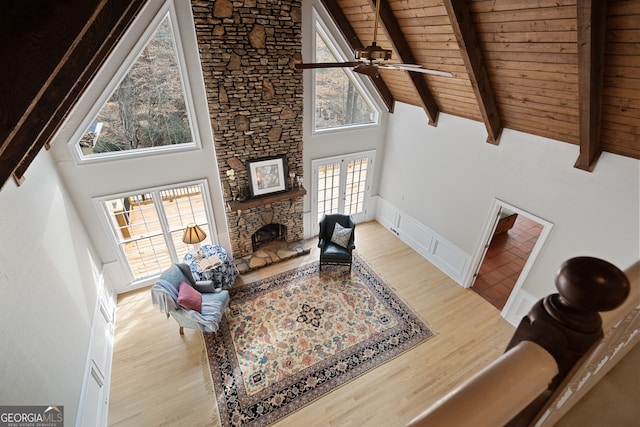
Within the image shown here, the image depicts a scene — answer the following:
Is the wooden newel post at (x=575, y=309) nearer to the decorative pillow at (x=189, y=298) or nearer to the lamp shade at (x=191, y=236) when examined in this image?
the decorative pillow at (x=189, y=298)

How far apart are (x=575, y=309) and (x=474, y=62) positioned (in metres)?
3.66

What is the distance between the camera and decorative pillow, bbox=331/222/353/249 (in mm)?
5438

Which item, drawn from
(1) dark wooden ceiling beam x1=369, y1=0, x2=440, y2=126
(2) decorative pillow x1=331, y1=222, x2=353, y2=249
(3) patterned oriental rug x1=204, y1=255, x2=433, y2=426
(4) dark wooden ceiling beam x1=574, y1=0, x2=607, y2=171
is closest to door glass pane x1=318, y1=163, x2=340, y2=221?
(2) decorative pillow x1=331, y1=222, x2=353, y2=249

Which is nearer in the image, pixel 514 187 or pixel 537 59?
pixel 537 59

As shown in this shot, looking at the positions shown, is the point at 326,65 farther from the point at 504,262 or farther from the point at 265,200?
the point at 504,262

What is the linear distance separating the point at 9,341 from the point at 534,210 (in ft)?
19.0

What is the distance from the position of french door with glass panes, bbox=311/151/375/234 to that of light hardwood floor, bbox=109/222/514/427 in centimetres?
216

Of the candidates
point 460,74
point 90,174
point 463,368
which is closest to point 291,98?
point 460,74

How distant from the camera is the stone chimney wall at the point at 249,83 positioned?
4125mm

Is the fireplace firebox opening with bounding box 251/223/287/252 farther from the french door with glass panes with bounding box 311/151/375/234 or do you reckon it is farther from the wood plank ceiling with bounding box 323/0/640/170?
the wood plank ceiling with bounding box 323/0/640/170

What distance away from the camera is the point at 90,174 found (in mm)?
4176

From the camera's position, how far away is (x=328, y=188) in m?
6.39

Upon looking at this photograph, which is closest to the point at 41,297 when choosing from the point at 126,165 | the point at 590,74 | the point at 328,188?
the point at 126,165

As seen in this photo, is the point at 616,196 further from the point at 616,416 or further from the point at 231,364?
the point at 231,364
